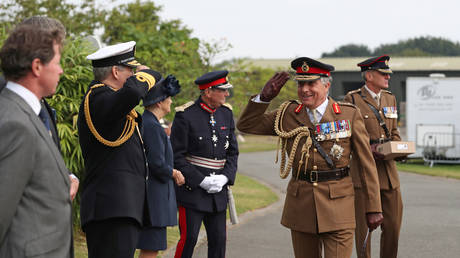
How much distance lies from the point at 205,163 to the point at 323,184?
5.02 feet

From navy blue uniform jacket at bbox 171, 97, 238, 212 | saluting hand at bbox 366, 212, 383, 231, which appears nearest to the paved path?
navy blue uniform jacket at bbox 171, 97, 238, 212

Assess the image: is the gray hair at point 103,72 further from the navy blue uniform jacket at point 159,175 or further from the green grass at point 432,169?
the green grass at point 432,169

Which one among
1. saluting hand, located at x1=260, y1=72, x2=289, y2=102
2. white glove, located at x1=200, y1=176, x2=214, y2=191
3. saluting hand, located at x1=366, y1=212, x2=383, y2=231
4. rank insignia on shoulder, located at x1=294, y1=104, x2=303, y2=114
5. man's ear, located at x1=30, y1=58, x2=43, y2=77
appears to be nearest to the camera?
man's ear, located at x1=30, y1=58, x2=43, y2=77

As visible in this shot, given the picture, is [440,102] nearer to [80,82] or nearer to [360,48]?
[80,82]

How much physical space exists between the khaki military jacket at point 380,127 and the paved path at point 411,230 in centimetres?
144

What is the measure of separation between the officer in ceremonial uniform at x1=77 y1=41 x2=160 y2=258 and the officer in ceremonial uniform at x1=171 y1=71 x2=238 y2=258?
1677mm

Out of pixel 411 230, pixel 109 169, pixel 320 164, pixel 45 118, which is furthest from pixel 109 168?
pixel 411 230

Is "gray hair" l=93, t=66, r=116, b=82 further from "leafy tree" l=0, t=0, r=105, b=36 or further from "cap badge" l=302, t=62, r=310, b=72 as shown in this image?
"leafy tree" l=0, t=0, r=105, b=36

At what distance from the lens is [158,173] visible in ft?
18.2

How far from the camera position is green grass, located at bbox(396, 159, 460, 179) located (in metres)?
18.8

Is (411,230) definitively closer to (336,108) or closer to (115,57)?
(336,108)

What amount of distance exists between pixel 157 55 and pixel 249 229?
19.0 feet

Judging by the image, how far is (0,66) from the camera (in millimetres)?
3018

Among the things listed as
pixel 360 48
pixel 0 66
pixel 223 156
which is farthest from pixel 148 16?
pixel 360 48
